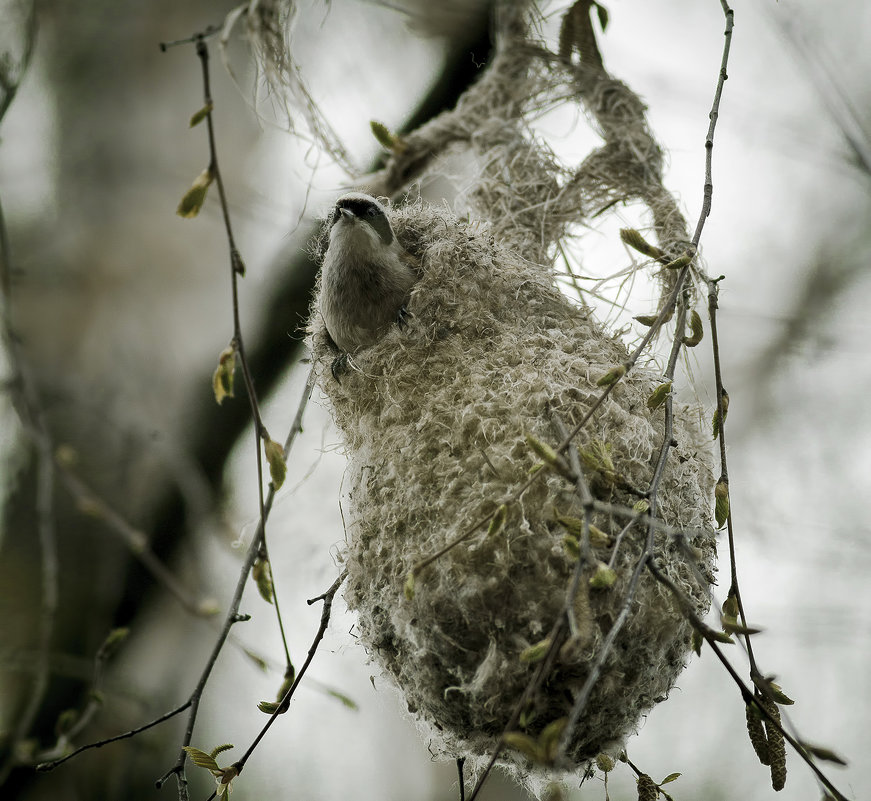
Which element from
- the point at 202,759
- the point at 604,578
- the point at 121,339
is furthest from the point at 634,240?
the point at 121,339

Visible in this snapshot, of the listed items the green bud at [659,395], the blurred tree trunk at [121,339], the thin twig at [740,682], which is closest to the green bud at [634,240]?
the green bud at [659,395]

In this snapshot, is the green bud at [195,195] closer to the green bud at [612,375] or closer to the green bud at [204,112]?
the green bud at [204,112]

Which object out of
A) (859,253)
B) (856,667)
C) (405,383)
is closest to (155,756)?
(405,383)

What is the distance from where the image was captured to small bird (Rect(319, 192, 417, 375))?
1.51 metres

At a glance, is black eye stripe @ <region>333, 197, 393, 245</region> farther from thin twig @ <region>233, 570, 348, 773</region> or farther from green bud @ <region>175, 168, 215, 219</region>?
thin twig @ <region>233, 570, 348, 773</region>

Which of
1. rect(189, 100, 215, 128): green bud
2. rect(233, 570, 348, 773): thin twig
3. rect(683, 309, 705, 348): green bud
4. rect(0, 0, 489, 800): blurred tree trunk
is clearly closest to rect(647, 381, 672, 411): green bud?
rect(683, 309, 705, 348): green bud

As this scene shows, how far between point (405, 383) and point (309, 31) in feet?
4.41

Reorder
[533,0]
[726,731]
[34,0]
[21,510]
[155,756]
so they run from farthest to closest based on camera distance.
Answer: [726,731] → [155,756] → [21,510] → [34,0] → [533,0]

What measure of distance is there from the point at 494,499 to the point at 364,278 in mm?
523

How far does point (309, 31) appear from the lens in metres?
2.26

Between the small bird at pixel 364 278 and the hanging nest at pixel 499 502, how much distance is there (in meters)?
0.04

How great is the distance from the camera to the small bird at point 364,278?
59.3 inches

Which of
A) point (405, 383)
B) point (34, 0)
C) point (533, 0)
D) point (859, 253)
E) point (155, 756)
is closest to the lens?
point (405, 383)

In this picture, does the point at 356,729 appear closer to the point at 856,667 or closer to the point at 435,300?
the point at 856,667
